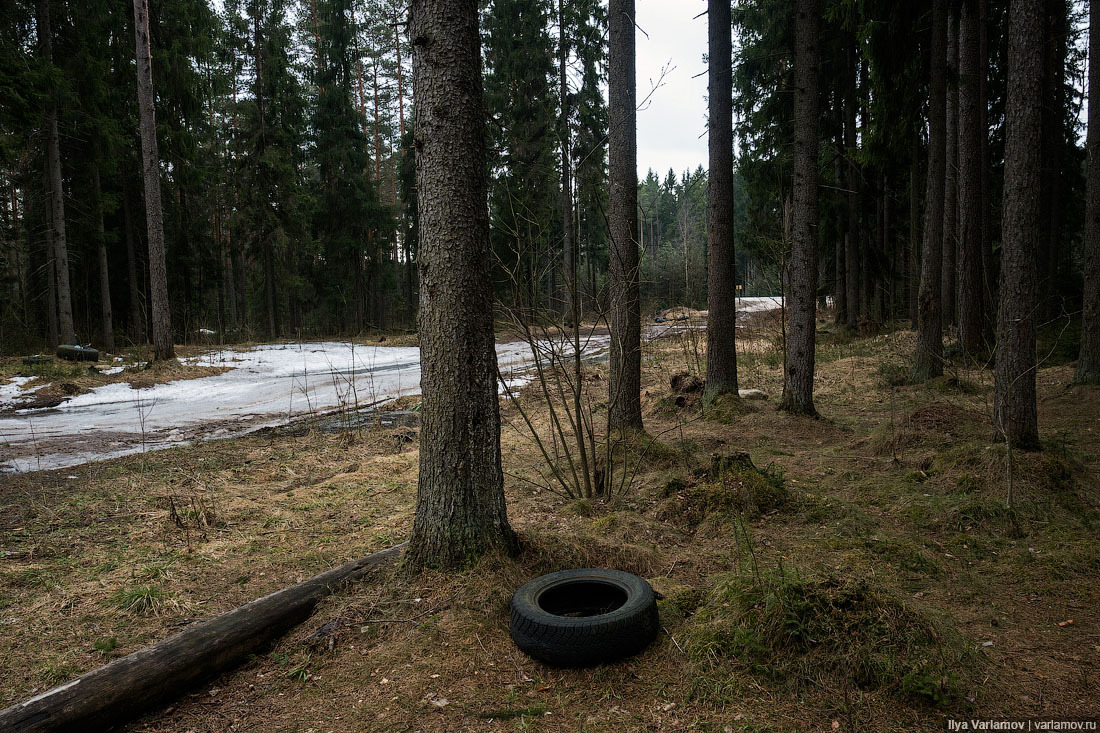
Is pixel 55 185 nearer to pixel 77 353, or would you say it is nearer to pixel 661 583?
pixel 77 353

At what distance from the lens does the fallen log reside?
2.35 m

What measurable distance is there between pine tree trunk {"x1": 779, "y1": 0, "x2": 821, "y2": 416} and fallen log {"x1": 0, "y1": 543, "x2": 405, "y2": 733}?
6.62 meters

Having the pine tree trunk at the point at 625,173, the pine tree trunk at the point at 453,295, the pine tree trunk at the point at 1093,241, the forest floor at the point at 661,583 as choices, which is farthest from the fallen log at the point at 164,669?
the pine tree trunk at the point at 1093,241

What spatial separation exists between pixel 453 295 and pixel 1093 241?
8723 mm

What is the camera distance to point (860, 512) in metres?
4.72

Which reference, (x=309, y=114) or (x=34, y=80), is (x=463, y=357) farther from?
(x=309, y=114)

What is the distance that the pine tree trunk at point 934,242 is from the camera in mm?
8883

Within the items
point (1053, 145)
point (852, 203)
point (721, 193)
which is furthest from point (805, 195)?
point (852, 203)

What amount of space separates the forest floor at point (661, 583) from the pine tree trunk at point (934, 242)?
7.66 ft

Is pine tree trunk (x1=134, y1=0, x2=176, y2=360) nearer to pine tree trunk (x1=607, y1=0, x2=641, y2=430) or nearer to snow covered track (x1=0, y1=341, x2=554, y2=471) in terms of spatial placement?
snow covered track (x1=0, y1=341, x2=554, y2=471)

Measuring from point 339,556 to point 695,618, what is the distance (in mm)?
2654

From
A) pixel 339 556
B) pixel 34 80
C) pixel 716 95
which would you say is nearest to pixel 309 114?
pixel 34 80

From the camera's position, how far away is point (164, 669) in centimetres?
269

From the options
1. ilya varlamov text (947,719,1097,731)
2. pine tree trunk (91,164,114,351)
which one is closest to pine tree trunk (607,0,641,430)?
ilya varlamov text (947,719,1097,731)
